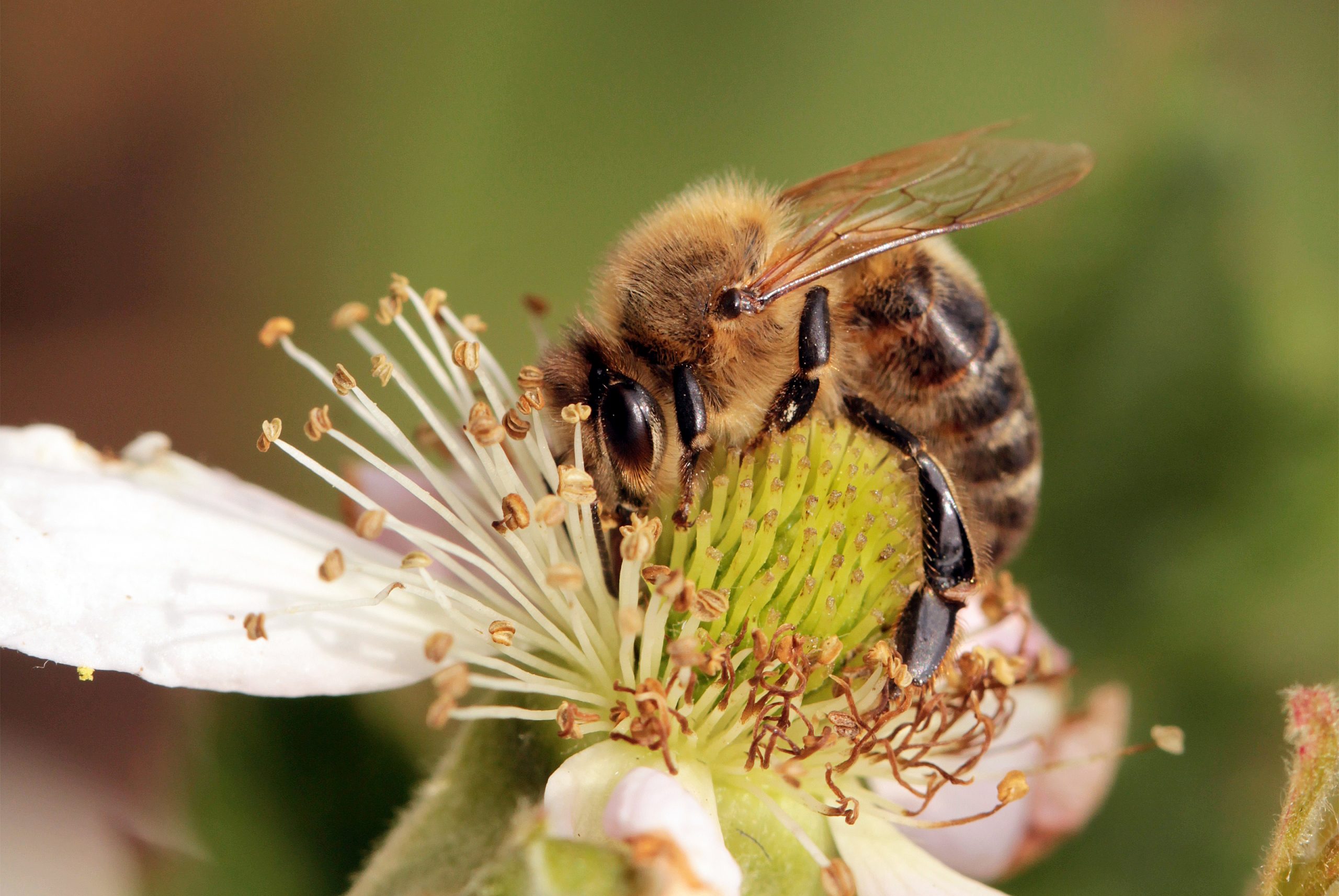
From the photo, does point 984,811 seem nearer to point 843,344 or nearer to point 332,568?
point 843,344

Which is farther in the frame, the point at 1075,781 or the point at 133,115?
the point at 133,115

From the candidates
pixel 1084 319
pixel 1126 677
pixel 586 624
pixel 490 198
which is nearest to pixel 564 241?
pixel 490 198

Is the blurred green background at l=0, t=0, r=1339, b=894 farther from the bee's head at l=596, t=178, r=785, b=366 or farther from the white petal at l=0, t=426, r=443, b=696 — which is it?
the bee's head at l=596, t=178, r=785, b=366

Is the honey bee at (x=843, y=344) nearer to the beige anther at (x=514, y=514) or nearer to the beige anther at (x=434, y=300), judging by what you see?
the beige anther at (x=514, y=514)

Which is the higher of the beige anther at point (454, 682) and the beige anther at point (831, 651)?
Answer: the beige anther at point (454, 682)

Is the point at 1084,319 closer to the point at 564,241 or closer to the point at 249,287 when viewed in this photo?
the point at 564,241

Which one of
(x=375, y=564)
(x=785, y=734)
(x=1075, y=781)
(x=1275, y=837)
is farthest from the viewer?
(x=1075, y=781)

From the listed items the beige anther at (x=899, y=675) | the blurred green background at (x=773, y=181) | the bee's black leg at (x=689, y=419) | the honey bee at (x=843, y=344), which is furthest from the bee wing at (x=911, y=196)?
the blurred green background at (x=773, y=181)
